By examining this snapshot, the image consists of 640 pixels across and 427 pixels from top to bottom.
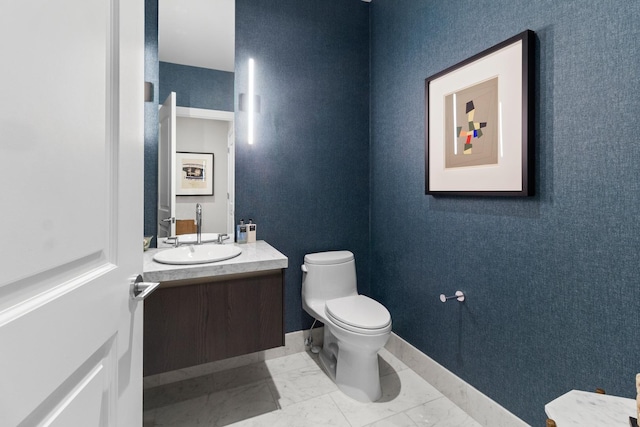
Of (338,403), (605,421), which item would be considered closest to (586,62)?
(605,421)

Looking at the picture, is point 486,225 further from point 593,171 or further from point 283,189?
point 283,189

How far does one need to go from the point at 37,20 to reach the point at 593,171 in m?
1.58

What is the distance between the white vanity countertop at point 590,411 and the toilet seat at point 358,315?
2.79ft

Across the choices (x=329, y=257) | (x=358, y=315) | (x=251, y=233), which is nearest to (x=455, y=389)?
(x=358, y=315)

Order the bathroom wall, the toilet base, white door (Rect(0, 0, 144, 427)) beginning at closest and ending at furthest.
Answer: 1. white door (Rect(0, 0, 144, 427))
2. the toilet base
3. the bathroom wall

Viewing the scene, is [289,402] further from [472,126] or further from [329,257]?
[472,126]

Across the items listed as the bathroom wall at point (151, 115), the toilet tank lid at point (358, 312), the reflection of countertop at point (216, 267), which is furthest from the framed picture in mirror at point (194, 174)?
the toilet tank lid at point (358, 312)

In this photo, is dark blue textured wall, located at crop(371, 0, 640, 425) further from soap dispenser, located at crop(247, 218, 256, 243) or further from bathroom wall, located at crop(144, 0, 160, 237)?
bathroom wall, located at crop(144, 0, 160, 237)

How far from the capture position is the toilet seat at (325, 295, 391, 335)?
5.25 feet

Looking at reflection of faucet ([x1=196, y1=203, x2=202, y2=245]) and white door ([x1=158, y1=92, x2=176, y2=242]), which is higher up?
white door ([x1=158, y1=92, x2=176, y2=242])

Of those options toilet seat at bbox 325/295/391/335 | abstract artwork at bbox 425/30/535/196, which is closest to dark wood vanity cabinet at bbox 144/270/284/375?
toilet seat at bbox 325/295/391/335

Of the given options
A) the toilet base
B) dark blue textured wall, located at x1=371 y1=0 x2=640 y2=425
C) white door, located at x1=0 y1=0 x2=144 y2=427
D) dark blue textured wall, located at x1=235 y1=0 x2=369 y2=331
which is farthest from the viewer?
dark blue textured wall, located at x1=235 y1=0 x2=369 y2=331

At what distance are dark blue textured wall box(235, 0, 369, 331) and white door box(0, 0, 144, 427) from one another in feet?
4.41

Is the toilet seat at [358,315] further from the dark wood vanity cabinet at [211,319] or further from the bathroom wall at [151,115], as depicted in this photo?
the bathroom wall at [151,115]
